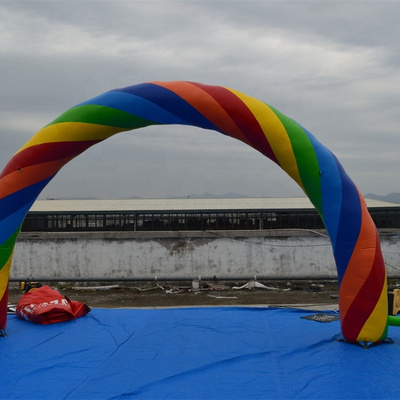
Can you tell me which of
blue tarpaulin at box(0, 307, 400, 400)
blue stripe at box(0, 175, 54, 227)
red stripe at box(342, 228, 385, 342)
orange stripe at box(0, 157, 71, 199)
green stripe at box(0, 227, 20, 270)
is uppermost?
orange stripe at box(0, 157, 71, 199)

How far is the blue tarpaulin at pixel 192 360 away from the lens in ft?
14.5

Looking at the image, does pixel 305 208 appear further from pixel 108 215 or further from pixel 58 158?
pixel 58 158

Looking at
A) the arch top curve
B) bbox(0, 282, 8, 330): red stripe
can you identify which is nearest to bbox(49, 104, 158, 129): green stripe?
the arch top curve

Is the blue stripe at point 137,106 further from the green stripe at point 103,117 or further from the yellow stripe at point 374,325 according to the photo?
the yellow stripe at point 374,325

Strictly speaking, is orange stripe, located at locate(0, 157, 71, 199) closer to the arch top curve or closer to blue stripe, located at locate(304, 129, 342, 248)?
the arch top curve

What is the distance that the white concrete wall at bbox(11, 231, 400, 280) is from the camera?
494 inches

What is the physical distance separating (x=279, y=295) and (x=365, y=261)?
5.06 meters

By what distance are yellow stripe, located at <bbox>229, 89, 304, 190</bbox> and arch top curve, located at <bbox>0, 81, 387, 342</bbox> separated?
0.04 feet

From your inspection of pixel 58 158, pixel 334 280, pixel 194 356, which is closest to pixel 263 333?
pixel 194 356

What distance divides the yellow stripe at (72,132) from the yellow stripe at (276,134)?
1.89 m

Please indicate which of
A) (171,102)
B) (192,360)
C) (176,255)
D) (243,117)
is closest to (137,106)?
(171,102)

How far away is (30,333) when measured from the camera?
6.53 metres

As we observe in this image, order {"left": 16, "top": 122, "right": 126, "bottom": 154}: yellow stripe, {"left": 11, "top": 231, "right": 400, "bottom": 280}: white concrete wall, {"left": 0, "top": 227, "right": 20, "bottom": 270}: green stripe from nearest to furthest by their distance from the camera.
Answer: {"left": 16, "top": 122, "right": 126, "bottom": 154}: yellow stripe → {"left": 0, "top": 227, "right": 20, "bottom": 270}: green stripe → {"left": 11, "top": 231, "right": 400, "bottom": 280}: white concrete wall

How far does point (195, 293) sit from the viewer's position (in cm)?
1079
